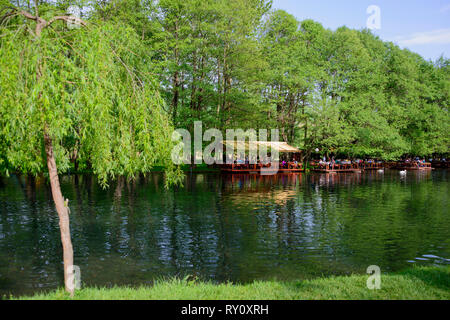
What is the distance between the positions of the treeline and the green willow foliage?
25.7 metres

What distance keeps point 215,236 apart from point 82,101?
25.4 ft

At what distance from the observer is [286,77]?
49.2 m

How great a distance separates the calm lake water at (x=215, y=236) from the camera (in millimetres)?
9848

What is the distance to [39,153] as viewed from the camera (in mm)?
7543

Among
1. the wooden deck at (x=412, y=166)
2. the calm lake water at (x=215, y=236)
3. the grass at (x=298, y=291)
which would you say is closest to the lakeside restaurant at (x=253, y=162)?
the calm lake water at (x=215, y=236)

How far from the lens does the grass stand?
271 inches

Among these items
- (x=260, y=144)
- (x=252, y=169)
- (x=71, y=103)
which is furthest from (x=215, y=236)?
(x=260, y=144)

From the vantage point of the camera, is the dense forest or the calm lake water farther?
the calm lake water

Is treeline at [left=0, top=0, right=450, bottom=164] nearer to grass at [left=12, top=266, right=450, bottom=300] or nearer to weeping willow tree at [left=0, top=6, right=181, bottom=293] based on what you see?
weeping willow tree at [left=0, top=6, right=181, bottom=293]

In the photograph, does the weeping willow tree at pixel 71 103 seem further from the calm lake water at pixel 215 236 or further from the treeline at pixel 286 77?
the treeline at pixel 286 77

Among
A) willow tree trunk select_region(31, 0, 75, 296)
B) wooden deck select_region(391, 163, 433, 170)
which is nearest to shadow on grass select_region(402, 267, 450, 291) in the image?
willow tree trunk select_region(31, 0, 75, 296)

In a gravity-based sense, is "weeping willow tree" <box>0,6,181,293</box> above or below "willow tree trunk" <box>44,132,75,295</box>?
above

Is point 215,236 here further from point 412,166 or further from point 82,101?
point 412,166

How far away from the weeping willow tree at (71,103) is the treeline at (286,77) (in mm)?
25776
